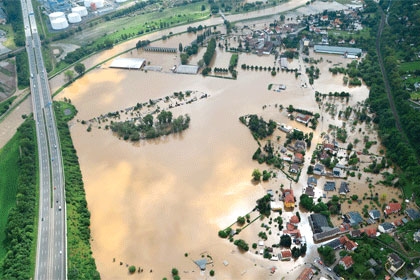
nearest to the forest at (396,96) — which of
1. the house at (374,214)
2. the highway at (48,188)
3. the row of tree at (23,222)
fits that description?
the house at (374,214)

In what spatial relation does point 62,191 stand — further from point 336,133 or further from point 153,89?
point 336,133

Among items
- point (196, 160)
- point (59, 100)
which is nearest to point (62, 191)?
point (196, 160)

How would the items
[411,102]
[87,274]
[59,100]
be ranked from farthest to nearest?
[59,100] → [411,102] → [87,274]

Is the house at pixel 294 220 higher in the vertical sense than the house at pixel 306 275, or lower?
higher

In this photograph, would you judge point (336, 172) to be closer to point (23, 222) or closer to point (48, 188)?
point (48, 188)

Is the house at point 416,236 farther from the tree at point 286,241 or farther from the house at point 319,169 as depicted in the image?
the tree at point 286,241
